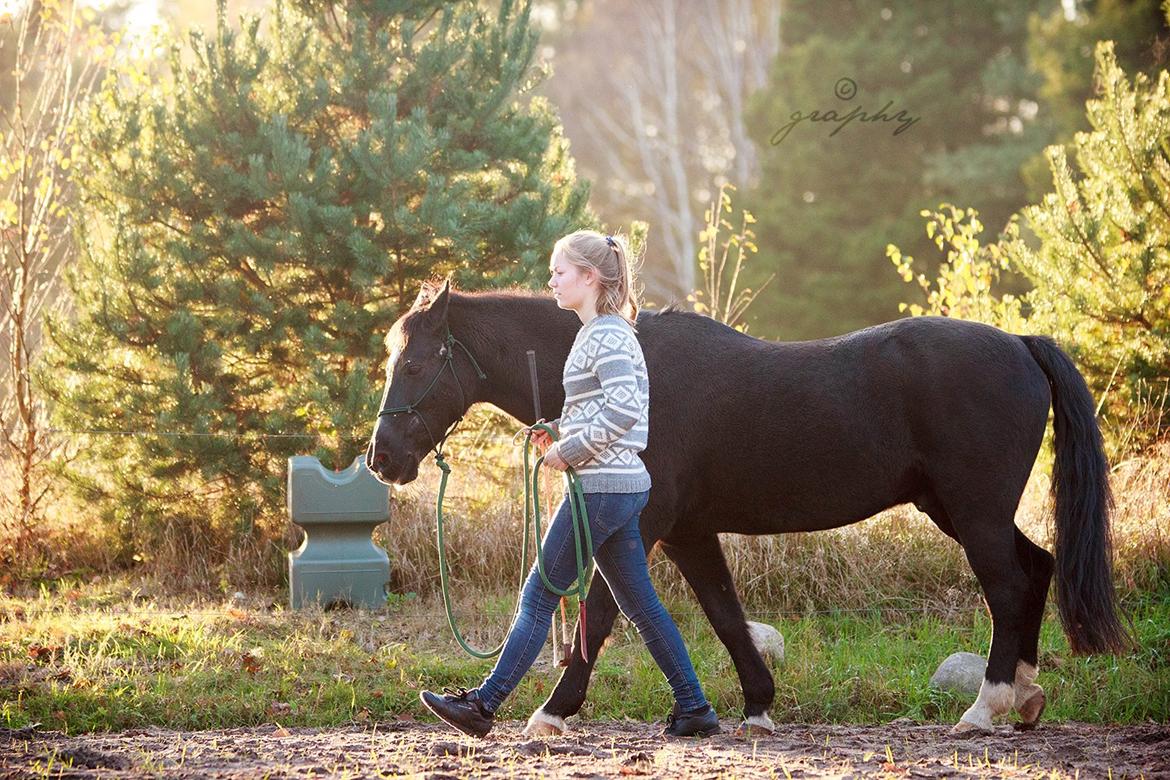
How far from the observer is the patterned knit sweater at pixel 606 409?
13.9ft

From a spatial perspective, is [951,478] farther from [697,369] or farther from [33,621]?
[33,621]

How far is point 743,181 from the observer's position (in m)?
27.2

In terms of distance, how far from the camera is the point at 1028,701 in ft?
16.0

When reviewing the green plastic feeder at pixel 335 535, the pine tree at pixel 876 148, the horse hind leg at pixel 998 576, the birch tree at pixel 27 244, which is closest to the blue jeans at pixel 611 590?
the horse hind leg at pixel 998 576

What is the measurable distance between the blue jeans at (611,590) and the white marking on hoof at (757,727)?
45 centimetres

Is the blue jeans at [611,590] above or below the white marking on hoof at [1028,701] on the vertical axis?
above

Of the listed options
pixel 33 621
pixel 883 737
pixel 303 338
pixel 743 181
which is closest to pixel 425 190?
pixel 303 338

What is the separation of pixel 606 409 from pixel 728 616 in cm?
139

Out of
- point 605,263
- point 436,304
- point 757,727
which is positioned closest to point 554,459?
point 605,263

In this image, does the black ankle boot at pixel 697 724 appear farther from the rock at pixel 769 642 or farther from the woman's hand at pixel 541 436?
the rock at pixel 769 642

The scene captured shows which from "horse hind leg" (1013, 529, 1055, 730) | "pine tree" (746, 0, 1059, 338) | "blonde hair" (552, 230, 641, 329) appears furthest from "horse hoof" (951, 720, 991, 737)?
"pine tree" (746, 0, 1059, 338)

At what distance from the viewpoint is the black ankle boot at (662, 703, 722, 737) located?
459 cm

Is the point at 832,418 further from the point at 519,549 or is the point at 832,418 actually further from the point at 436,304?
the point at 519,549

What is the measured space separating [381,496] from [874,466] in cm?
346
